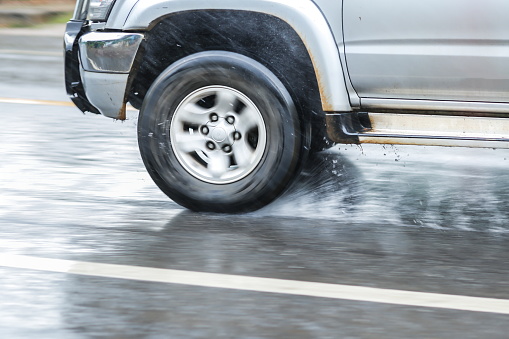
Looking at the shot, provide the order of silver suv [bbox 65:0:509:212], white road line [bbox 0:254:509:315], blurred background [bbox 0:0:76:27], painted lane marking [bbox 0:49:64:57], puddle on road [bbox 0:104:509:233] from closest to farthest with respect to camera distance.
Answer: white road line [bbox 0:254:509:315] < silver suv [bbox 65:0:509:212] < puddle on road [bbox 0:104:509:233] < painted lane marking [bbox 0:49:64:57] < blurred background [bbox 0:0:76:27]

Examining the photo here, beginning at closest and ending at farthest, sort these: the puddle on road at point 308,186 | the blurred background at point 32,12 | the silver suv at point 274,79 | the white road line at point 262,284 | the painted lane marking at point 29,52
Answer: the white road line at point 262,284, the silver suv at point 274,79, the puddle on road at point 308,186, the painted lane marking at point 29,52, the blurred background at point 32,12

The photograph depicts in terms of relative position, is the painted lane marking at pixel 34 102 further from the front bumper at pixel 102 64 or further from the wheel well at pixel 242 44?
the wheel well at pixel 242 44

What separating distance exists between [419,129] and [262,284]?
56.0 inches

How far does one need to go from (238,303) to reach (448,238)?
→ 4.81 ft

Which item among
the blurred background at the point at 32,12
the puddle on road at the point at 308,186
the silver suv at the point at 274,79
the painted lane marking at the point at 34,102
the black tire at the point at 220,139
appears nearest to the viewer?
the silver suv at the point at 274,79

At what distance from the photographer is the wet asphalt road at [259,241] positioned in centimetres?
388

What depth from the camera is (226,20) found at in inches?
217

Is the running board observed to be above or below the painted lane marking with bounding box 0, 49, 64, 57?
below

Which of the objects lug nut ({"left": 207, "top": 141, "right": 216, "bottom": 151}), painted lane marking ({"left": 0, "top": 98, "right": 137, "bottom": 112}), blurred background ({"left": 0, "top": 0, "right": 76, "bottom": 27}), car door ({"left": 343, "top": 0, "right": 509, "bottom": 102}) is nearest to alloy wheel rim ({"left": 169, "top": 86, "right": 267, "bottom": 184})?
lug nut ({"left": 207, "top": 141, "right": 216, "bottom": 151})

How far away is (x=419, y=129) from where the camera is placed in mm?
5289

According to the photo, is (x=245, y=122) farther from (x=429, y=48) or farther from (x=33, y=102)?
(x=33, y=102)

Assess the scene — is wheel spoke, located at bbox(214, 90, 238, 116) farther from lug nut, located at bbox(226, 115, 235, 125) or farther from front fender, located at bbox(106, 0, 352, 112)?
front fender, located at bbox(106, 0, 352, 112)

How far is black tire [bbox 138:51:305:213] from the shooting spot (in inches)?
213

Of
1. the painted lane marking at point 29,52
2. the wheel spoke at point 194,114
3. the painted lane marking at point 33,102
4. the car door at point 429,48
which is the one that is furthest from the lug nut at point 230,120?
the painted lane marking at point 29,52
